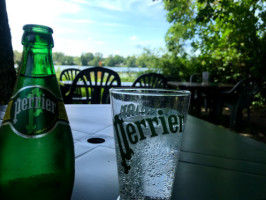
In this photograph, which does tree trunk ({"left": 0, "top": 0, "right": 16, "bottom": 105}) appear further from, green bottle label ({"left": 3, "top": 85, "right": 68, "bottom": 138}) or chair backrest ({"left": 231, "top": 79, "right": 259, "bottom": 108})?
chair backrest ({"left": 231, "top": 79, "right": 259, "bottom": 108})

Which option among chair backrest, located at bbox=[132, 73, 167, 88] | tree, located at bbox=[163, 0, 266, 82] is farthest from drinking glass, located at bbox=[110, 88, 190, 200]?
tree, located at bbox=[163, 0, 266, 82]

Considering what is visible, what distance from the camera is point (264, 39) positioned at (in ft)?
18.4

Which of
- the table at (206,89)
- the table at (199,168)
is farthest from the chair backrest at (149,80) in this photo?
the table at (199,168)

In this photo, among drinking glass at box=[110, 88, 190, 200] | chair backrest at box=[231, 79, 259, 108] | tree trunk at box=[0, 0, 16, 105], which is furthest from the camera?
chair backrest at box=[231, 79, 259, 108]

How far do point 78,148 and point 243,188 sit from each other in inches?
15.2

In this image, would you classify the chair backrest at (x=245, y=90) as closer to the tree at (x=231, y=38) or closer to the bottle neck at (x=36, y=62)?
the tree at (x=231, y=38)

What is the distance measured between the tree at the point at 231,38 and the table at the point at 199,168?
4.51 meters

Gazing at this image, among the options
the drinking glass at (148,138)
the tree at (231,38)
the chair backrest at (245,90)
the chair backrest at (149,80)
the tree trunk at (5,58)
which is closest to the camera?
the drinking glass at (148,138)

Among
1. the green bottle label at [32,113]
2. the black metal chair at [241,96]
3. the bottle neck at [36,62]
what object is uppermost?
the bottle neck at [36,62]

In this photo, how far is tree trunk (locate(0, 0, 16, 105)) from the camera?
1940 millimetres

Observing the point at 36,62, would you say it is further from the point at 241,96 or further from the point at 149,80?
the point at 241,96

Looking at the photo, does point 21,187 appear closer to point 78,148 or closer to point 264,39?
point 78,148

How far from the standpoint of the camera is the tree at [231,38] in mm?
5621

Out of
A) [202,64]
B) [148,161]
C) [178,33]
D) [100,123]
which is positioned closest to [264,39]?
[202,64]
